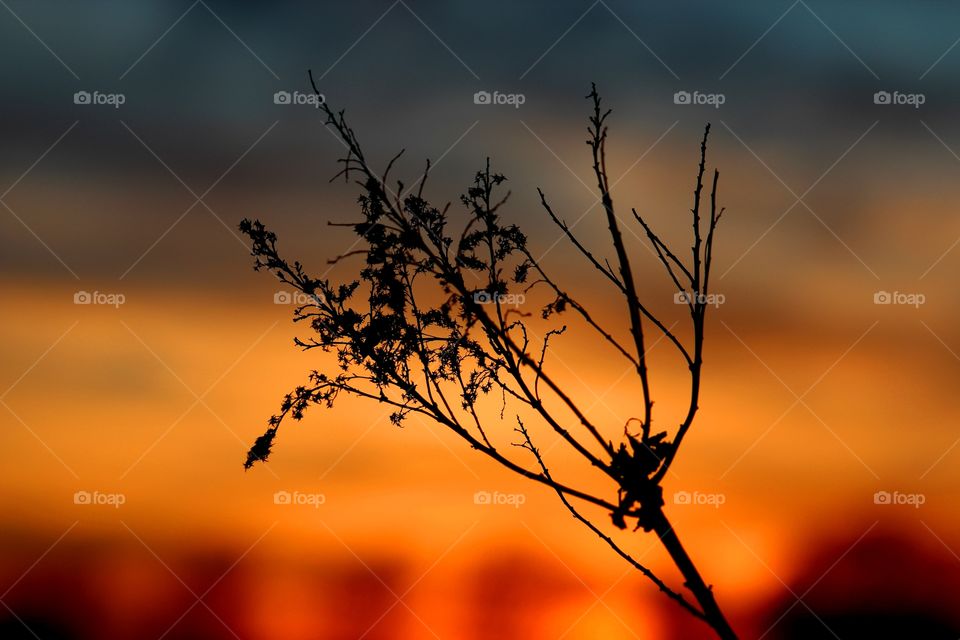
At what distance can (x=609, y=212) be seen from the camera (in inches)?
161

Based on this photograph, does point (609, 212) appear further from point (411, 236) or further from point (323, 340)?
point (323, 340)

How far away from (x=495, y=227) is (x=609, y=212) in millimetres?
1224

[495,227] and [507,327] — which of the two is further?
[495,227]

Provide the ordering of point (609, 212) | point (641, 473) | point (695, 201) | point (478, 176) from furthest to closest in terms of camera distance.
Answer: point (478, 176), point (695, 201), point (641, 473), point (609, 212)

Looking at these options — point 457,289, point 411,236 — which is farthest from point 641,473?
point 411,236

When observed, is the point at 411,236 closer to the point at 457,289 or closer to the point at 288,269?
the point at 457,289

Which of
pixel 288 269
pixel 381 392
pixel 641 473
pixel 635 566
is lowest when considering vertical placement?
pixel 635 566

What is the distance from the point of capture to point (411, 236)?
432 centimetres

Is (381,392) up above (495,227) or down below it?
below

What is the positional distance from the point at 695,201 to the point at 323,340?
234cm

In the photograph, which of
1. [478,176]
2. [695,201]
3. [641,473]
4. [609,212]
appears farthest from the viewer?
[478,176]

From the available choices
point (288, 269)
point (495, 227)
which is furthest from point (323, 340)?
point (495, 227)

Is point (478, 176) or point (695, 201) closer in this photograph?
point (695, 201)

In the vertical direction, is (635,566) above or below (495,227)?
below
